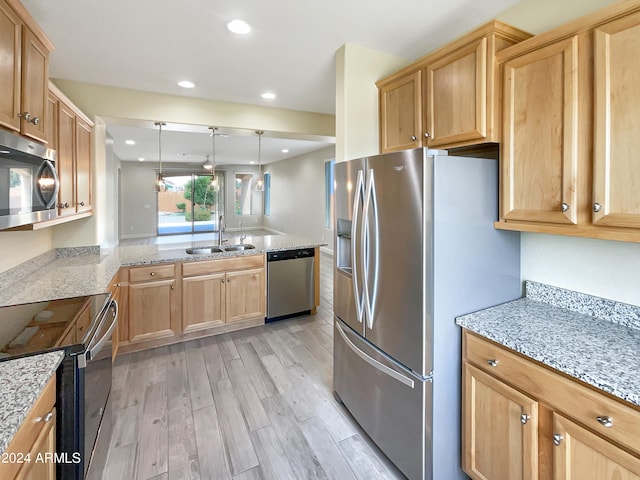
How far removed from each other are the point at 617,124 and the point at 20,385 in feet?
7.57

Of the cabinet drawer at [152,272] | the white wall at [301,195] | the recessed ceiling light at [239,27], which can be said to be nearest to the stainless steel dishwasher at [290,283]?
the cabinet drawer at [152,272]

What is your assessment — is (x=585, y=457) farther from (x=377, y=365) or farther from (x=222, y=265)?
(x=222, y=265)

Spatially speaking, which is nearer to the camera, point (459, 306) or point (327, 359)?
point (459, 306)

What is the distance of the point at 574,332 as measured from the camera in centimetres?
144

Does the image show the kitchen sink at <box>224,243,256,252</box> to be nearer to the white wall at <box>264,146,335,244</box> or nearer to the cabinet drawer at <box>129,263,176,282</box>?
the cabinet drawer at <box>129,263,176,282</box>

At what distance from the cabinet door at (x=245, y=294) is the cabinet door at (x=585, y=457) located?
9.58ft

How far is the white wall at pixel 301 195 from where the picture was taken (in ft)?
26.7

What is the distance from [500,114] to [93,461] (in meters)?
2.71

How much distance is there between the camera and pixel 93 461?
1639 millimetres

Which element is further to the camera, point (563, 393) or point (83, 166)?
point (83, 166)

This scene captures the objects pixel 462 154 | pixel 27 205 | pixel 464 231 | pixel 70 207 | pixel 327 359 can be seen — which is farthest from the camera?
pixel 327 359

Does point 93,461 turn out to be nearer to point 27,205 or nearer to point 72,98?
point 27,205

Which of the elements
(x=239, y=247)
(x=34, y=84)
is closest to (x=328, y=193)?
(x=239, y=247)

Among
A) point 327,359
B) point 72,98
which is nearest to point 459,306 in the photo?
point 327,359
